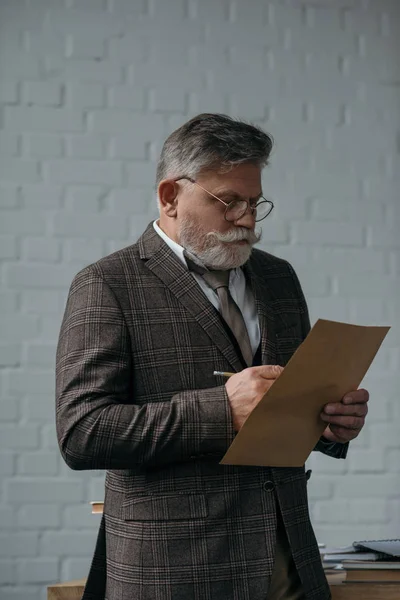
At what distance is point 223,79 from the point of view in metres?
3.42

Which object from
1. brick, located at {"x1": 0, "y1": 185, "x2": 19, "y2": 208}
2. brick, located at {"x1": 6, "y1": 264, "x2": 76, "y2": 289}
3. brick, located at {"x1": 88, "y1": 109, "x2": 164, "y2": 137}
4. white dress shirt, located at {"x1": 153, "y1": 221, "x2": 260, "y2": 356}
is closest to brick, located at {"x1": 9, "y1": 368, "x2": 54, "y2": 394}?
brick, located at {"x1": 6, "y1": 264, "x2": 76, "y2": 289}

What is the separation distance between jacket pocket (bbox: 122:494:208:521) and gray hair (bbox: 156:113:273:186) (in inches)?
25.7

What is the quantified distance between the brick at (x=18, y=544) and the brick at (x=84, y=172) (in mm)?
1194

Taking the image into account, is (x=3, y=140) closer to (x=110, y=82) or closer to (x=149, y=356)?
(x=110, y=82)

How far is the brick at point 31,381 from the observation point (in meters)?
3.23

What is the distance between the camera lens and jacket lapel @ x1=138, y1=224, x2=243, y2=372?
186cm

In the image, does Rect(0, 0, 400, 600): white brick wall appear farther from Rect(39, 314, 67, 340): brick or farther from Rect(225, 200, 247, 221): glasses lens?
Rect(225, 200, 247, 221): glasses lens

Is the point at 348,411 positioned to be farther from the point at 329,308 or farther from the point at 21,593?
the point at 21,593

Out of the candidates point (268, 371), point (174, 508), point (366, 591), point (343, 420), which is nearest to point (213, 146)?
point (268, 371)

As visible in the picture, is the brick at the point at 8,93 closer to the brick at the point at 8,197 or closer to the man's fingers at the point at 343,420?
the brick at the point at 8,197

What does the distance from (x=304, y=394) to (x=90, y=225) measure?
1744 millimetres

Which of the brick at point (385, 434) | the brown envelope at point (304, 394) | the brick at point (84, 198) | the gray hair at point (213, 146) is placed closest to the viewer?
the brown envelope at point (304, 394)

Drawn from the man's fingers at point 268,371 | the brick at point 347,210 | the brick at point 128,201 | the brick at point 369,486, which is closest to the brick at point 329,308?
the brick at point 347,210

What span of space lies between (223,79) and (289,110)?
0.86 ft
